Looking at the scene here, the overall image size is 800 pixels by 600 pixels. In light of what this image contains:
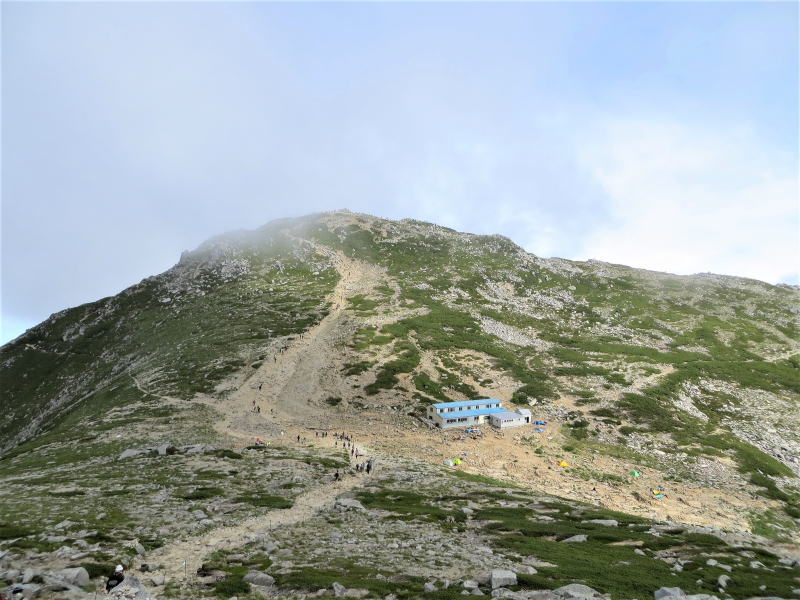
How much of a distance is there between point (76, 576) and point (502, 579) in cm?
2036

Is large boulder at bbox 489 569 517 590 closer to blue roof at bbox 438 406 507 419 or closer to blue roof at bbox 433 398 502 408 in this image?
blue roof at bbox 438 406 507 419

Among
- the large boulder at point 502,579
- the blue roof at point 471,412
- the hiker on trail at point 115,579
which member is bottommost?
the hiker on trail at point 115,579

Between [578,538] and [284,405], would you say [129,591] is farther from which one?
[284,405]

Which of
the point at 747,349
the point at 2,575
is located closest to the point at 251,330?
the point at 2,575

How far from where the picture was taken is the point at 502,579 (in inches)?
842

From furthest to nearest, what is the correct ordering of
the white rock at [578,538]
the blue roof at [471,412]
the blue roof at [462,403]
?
the blue roof at [462,403], the blue roof at [471,412], the white rock at [578,538]

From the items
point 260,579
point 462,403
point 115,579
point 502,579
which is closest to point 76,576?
point 115,579

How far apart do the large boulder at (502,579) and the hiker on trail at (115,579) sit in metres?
17.9

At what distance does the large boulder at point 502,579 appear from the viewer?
69.6 ft

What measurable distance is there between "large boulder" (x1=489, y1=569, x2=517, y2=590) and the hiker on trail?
17.9 meters

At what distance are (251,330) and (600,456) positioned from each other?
80540 millimetres

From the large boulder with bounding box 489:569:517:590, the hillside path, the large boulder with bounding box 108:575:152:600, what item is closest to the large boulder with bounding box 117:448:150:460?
the hillside path

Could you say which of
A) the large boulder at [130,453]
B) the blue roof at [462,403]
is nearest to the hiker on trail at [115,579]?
the large boulder at [130,453]

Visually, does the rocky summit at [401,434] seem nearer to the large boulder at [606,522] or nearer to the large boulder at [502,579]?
the large boulder at [502,579]
